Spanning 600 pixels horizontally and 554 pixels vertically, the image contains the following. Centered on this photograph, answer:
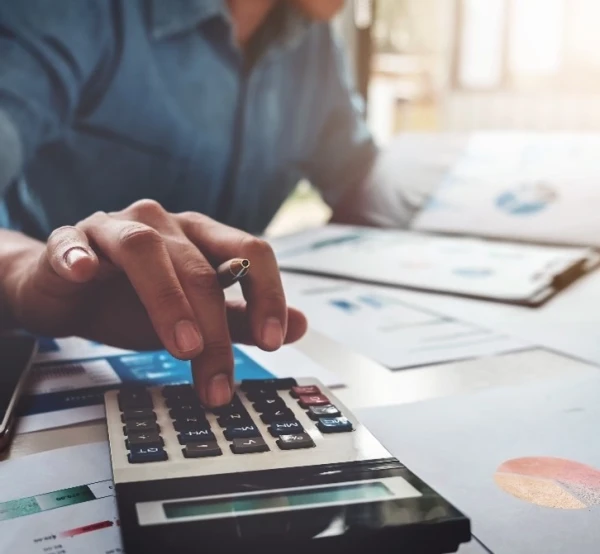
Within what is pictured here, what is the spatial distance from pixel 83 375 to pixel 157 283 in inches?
4.5

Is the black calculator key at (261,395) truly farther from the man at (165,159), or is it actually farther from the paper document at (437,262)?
the paper document at (437,262)

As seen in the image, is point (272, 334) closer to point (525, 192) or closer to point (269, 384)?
point (269, 384)

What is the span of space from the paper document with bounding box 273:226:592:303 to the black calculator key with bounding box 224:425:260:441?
457 mm

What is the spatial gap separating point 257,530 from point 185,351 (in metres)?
0.15

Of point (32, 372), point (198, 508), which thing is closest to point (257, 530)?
point (198, 508)

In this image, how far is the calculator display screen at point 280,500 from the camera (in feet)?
0.95

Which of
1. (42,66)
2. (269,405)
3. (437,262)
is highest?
(42,66)

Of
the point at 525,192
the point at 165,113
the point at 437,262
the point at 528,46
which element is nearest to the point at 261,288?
the point at 437,262

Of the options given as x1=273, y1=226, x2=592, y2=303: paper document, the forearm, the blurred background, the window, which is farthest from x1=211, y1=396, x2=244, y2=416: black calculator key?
the window

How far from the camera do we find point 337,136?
1358 mm

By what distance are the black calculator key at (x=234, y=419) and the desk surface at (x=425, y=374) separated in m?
0.08

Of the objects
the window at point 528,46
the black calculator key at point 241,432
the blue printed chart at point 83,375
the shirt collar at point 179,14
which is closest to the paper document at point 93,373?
the blue printed chart at point 83,375

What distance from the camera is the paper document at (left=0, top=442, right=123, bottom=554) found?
11.6 inches

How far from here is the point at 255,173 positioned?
1280mm
